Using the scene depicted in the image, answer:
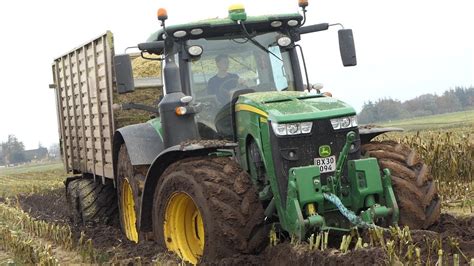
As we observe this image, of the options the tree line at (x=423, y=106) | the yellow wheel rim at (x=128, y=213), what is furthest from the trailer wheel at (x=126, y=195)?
the tree line at (x=423, y=106)

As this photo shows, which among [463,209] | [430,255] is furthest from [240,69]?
[463,209]

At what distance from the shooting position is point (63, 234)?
964 cm

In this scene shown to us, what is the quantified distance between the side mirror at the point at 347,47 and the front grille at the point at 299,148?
146 centimetres

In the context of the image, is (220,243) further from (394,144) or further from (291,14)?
(291,14)

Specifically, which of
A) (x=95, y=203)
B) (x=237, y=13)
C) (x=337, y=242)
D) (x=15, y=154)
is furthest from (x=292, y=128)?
(x=15, y=154)

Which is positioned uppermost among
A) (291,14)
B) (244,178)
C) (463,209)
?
(291,14)

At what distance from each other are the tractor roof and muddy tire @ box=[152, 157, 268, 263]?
1472 millimetres

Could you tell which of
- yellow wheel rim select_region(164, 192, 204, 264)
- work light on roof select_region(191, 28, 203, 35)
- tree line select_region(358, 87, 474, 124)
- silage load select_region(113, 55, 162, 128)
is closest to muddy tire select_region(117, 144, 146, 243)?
silage load select_region(113, 55, 162, 128)

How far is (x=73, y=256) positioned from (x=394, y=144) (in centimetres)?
418

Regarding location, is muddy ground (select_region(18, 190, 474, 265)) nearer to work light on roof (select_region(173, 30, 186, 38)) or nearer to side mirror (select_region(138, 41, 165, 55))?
side mirror (select_region(138, 41, 165, 55))

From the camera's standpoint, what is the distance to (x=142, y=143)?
8133mm

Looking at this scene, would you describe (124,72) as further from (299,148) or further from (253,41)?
(299,148)

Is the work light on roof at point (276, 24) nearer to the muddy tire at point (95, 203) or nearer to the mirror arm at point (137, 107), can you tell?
the mirror arm at point (137, 107)

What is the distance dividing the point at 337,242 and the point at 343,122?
3.44 ft
